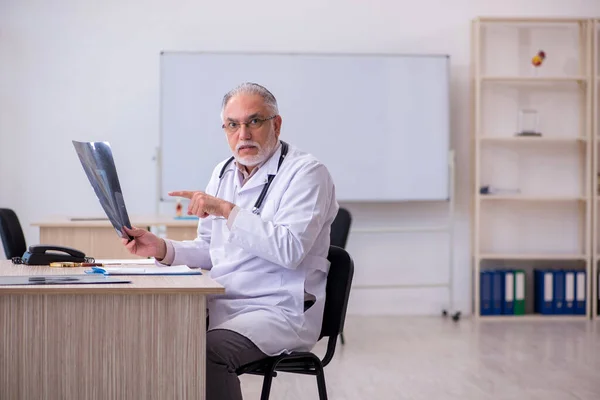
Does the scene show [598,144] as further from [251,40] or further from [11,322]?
[11,322]

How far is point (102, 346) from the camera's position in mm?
2086

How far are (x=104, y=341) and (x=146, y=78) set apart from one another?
14.4 feet

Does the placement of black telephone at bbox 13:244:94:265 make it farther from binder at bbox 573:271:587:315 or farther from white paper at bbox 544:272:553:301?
binder at bbox 573:271:587:315

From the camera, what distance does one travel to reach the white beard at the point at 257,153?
269 centimetres

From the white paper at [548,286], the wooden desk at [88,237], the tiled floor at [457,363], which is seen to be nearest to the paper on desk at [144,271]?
the tiled floor at [457,363]

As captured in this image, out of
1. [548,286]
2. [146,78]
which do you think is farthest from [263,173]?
[548,286]

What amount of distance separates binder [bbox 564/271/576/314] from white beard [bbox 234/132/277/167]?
4.28 metres

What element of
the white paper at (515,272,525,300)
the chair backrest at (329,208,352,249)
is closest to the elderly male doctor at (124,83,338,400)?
the chair backrest at (329,208,352,249)

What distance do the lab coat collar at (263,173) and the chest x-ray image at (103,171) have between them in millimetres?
430

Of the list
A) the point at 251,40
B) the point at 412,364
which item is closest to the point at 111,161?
the point at 412,364

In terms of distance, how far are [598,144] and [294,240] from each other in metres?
4.74

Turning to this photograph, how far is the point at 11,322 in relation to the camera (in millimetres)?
2061

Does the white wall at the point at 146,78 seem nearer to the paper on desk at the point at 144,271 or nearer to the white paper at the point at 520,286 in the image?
the white paper at the point at 520,286

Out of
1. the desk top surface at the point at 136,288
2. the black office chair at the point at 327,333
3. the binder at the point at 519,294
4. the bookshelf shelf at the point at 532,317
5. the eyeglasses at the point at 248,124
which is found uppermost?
the eyeglasses at the point at 248,124
